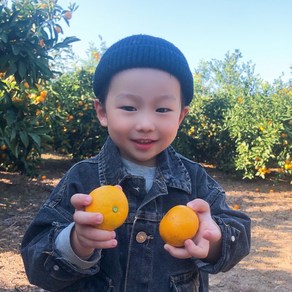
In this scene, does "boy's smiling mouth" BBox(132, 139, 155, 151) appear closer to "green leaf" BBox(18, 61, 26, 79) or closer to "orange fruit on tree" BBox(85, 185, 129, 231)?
"orange fruit on tree" BBox(85, 185, 129, 231)

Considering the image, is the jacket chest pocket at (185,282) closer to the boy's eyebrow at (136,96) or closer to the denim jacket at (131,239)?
the denim jacket at (131,239)

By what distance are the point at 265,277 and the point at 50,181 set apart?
3.94m

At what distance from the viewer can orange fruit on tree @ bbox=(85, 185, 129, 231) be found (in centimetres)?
106

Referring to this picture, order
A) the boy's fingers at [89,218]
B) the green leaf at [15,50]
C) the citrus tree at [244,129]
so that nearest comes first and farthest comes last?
the boy's fingers at [89,218]
the green leaf at [15,50]
the citrus tree at [244,129]

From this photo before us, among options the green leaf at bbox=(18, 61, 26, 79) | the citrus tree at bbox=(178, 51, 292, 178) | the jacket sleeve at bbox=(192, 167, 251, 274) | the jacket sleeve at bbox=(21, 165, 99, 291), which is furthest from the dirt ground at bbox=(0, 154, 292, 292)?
the jacket sleeve at bbox=(192, 167, 251, 274)

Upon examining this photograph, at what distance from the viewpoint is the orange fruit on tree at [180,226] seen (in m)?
1.12

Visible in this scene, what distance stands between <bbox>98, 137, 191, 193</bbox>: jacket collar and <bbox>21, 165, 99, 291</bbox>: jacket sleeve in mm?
87

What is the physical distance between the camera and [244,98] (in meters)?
7.60

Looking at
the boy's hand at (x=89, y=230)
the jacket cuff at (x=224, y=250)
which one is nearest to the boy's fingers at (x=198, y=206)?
the jacket cuff at (x=224, y=250)

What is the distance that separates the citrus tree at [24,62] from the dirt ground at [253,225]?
0.61m

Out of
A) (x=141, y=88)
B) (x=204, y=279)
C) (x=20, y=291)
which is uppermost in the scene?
(x=141, y=88)

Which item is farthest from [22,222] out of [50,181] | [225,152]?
[225,152]

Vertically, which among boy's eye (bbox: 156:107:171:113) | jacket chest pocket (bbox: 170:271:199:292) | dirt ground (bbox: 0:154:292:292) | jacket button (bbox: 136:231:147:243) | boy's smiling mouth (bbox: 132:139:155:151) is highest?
boy's eye (bbox: 156:107:171:113)

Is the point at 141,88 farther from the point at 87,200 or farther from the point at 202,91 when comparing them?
the point at 202,91
